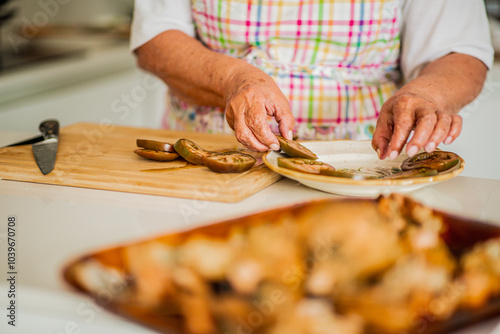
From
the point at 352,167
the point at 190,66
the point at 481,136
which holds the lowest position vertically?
the point at 481,136

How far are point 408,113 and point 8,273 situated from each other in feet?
2.05

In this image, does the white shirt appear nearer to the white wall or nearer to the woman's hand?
the woman's hand

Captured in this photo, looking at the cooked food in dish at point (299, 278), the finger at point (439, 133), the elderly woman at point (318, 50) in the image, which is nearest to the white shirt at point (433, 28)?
the elderly woman at point (318, 50)

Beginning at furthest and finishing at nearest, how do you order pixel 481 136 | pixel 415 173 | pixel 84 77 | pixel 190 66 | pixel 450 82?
pixel 84 77
pixel 481 136
pixel 190 66
pixel 450 82
pixel 415 173

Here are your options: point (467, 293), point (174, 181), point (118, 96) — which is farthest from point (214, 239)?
point (118, 96)

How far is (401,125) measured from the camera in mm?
839

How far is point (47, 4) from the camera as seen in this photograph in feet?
10.3

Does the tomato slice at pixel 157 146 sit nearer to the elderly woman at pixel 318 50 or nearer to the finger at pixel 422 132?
the elderly woman at pixel 318 50

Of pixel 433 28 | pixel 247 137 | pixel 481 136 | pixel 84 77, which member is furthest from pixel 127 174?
pixel 84 77

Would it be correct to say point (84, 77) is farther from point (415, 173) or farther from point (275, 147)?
point (415, 173)

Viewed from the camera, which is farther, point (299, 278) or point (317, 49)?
point (317, 49)

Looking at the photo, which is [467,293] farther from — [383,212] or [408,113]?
[408,113]

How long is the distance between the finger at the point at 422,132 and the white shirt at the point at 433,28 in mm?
392

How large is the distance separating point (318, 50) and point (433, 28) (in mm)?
258
